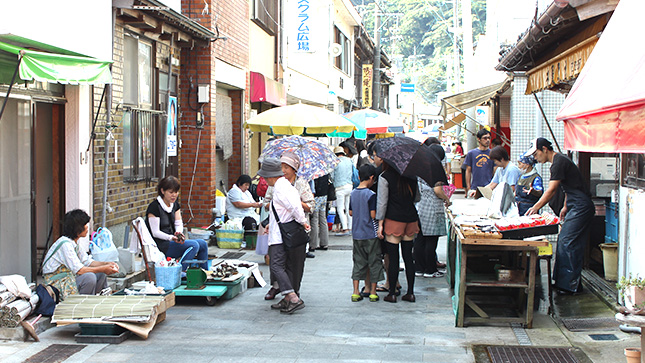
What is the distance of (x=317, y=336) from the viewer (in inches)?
277

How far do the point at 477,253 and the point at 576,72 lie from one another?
2512mm

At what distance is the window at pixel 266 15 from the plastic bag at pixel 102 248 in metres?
8.98

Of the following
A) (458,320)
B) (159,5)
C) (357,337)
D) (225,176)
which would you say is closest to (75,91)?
(159,5)

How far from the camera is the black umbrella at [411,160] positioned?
8.29m

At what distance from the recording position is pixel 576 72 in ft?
25.9

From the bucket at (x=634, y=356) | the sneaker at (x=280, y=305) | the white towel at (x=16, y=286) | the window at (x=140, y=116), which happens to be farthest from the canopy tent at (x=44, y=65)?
the bucket at (x=634, y=356)

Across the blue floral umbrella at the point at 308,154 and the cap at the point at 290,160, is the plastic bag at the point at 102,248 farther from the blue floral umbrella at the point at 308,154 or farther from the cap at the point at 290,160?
the blue floral umbrella at the point at 308,154

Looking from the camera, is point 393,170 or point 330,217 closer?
point 393,170

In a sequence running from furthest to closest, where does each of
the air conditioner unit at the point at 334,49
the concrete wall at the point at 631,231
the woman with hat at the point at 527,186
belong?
the air conditioner unit at the point at 334,49, the woman with hat at the point at 527,186, the concrete wall at the point at 631,231

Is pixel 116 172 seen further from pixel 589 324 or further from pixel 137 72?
pixel 589 324

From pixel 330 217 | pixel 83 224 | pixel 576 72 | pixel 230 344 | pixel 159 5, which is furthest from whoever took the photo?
pixel 330 217

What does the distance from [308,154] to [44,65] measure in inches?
218

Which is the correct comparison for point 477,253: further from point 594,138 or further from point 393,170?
point 594,138

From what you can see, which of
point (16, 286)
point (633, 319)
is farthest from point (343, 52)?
point (633, 319)
